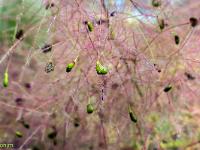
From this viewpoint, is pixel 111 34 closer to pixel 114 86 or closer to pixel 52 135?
pixel 114 86

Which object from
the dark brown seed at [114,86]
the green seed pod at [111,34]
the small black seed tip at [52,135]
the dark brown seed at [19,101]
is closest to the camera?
the green seed pod at [111,34]

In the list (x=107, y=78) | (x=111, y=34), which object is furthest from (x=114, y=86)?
(x=111, y=34)

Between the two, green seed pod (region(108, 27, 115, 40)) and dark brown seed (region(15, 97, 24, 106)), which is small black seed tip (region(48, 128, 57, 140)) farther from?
green seed pod (region(108, 27, 115, 40))

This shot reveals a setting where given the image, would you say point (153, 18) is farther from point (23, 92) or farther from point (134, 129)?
point (23, 92)

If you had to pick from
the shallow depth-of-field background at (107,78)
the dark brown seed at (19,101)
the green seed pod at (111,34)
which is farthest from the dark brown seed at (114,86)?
the dark brown seed at (19,101)

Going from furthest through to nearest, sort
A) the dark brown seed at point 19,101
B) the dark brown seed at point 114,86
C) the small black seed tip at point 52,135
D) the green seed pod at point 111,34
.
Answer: the dark brown seed at point 19,101 < the small black seed tip at point 52,135 < the dark brown seed at point 114,86 < the green seed pod at point 111,34

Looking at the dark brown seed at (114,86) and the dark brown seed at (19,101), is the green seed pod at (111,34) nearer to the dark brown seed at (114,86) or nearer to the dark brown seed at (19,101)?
the dark brown seed at (114,86)

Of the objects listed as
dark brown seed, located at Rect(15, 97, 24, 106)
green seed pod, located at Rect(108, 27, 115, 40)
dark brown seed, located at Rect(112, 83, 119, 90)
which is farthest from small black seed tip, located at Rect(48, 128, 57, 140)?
green seed pod, located at Rect(108, 27, 115, 40)

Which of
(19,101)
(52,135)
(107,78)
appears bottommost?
(52,135)

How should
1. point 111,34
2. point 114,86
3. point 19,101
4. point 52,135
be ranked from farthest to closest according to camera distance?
1. point 19,101
2. point 52,135
3. point 114,86
4. point 111,34
